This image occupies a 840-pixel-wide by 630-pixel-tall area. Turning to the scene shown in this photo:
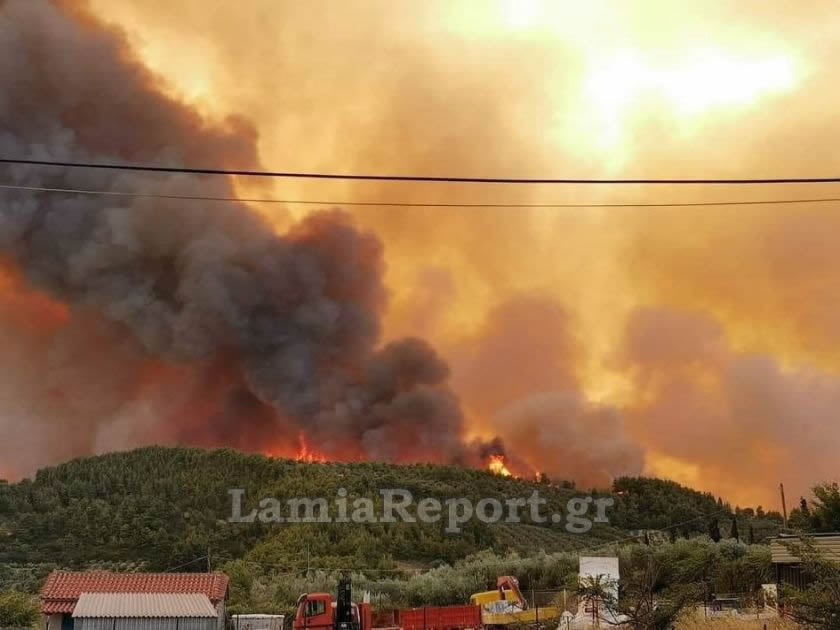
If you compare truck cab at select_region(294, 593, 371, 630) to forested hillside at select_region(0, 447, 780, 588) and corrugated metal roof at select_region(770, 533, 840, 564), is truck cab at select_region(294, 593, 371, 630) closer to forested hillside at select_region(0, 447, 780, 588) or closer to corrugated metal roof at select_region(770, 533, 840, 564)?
corrugated metal roof at select_region(770, 533, 840, 564)

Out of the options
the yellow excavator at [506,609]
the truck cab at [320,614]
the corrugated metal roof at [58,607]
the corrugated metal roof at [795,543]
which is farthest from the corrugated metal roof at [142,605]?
the corrugated metal roof at [795,543]

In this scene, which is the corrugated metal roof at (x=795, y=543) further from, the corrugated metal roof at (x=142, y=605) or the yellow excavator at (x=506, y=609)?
the corrugated metal roof at (x=142, y=605)

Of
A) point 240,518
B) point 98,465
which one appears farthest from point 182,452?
point 240,518

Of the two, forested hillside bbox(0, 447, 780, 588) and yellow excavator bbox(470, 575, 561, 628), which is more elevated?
forested hillside bbox(0, 447, 780, 588)

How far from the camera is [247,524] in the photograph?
66875 millimetres

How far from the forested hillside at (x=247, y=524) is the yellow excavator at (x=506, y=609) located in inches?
756

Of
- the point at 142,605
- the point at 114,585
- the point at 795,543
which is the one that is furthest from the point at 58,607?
the point at 795,543

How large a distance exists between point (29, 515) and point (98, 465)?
1158 cm

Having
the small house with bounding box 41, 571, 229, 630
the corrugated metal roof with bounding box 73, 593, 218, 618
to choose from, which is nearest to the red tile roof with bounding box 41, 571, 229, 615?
the small house with bounding box 41, 571, 229, 630

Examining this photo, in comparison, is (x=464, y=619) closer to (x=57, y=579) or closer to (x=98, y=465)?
(x=57, y=579)

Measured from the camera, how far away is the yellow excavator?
34.5 m

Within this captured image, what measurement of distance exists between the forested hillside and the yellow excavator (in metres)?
19.2

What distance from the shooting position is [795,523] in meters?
48.8

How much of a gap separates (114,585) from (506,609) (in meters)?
14.1
